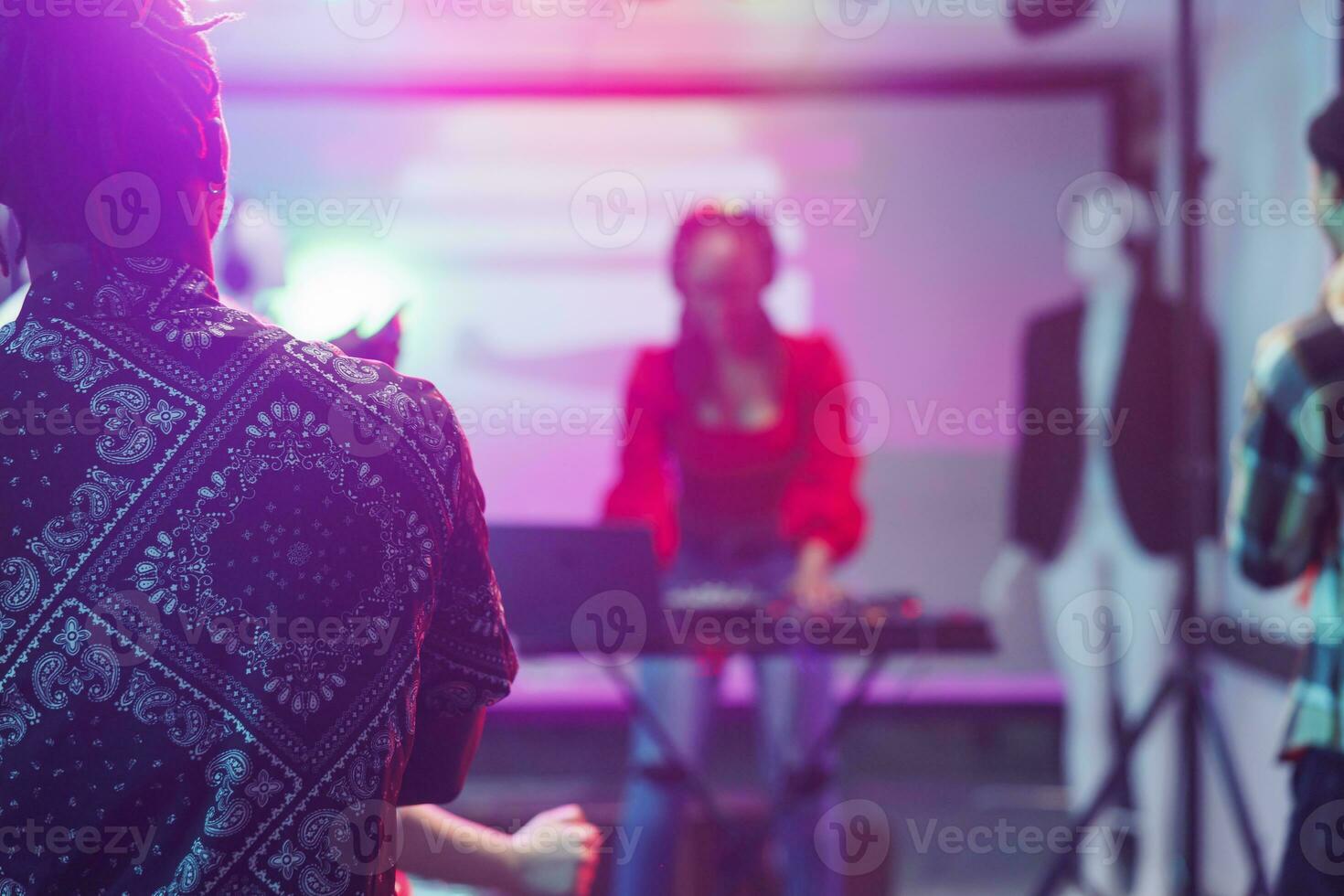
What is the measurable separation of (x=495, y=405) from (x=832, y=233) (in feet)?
4.65

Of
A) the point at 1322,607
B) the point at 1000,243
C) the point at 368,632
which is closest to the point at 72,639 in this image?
the point at 368,632

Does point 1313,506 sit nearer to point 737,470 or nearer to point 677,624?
point 677,624

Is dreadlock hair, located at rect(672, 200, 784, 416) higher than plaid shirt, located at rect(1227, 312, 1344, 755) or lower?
higher

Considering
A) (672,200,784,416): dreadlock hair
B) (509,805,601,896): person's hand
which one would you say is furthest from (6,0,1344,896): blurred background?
(509,805,601,896): person's hand

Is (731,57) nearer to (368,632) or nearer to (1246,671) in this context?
(1246,671)

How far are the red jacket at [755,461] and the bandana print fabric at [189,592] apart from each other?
1774 mm

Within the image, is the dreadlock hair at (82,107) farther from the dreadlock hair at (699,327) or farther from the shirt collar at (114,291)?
the dreadlock hair at (699,327)

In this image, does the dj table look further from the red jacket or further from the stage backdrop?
the stage backdrop

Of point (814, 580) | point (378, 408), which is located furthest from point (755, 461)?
point (378, 408)

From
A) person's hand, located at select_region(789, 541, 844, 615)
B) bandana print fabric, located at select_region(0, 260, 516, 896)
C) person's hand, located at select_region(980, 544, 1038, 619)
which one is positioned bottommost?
bandana print fabric, located at select_region(0, 260, 516, 896)

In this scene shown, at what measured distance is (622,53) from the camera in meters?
4.45

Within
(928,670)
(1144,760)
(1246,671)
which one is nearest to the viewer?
(1246,671)

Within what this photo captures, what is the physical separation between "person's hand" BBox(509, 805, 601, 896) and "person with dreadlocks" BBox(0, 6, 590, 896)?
0.85 ft

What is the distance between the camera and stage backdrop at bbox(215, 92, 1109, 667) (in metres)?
4.47
